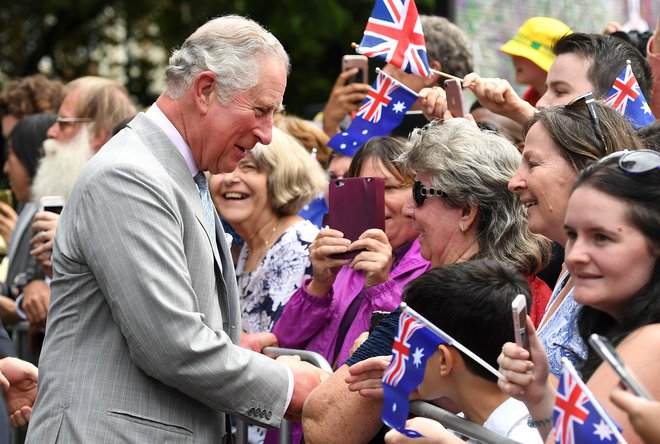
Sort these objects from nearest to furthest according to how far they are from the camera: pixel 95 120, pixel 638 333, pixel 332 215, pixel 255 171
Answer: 1. pixel 638 333
2. pixel 332 215
3. pixel 255 171
4. pixel 95 120

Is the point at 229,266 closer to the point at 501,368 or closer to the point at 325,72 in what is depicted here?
the point at 501,368

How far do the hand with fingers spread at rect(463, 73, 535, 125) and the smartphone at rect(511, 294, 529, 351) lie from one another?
210 cm

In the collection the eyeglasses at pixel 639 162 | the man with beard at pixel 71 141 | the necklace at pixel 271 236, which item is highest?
the eyeglasses at pixel 639 162

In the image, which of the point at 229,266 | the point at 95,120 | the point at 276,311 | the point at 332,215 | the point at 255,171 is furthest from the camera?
the point at 95,120

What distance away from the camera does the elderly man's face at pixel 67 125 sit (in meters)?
7.33

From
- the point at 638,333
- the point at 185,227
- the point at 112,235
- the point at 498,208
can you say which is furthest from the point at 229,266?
the point at 638,333

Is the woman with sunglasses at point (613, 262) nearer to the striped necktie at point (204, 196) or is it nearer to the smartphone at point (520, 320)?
the smartphone at point (520, 320)

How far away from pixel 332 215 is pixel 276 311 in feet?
3.16

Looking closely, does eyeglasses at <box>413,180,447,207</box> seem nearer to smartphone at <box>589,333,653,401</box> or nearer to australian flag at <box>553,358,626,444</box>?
australian flag at <box>553,358,626,444</box>

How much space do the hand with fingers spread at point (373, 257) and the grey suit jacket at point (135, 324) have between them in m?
0.80

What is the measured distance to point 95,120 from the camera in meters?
7.35

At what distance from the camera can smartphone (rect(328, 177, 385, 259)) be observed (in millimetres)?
4531

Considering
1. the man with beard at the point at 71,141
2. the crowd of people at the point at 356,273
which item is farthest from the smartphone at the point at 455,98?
the man with beard at the point at 71,141

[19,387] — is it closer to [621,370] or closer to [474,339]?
[474,339]
